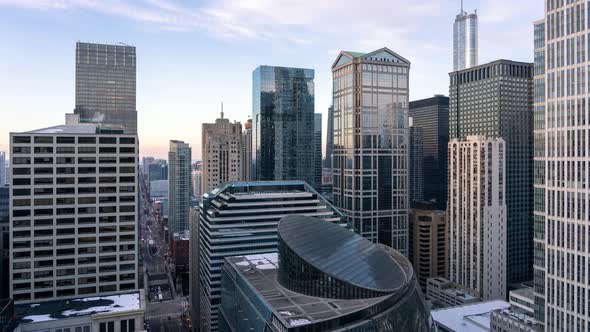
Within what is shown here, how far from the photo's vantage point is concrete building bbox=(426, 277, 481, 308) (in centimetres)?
18084

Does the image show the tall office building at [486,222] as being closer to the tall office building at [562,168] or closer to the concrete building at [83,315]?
the tall office building at [562,168]

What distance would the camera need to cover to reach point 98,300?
8638 cm

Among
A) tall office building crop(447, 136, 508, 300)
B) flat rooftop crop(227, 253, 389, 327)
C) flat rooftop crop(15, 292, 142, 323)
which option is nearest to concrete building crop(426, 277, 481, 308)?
tall office building crop(447, 136, 508, 300)

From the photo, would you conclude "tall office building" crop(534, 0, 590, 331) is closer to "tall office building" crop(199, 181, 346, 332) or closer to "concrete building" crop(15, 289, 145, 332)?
"tall office building" crop(199, 181, 346, 332)

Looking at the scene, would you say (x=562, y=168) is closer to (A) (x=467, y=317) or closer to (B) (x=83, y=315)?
(A) (x=467, y=317)

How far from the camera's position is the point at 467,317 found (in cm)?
13450

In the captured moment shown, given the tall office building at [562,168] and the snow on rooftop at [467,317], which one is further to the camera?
the snow on rooftop at [467,317]

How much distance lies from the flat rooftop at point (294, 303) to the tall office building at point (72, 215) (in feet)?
92.6

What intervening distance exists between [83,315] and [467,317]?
10499cm

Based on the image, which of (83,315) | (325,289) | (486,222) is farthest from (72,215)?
(486,222)

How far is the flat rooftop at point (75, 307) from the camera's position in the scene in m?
77.8

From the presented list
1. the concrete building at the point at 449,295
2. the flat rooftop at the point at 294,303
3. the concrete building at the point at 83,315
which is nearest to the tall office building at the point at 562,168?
the flat rooftop at the point at 294,303

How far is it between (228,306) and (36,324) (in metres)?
44.2

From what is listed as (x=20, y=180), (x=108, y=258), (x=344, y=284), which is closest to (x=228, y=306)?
(x=108, y=258)
